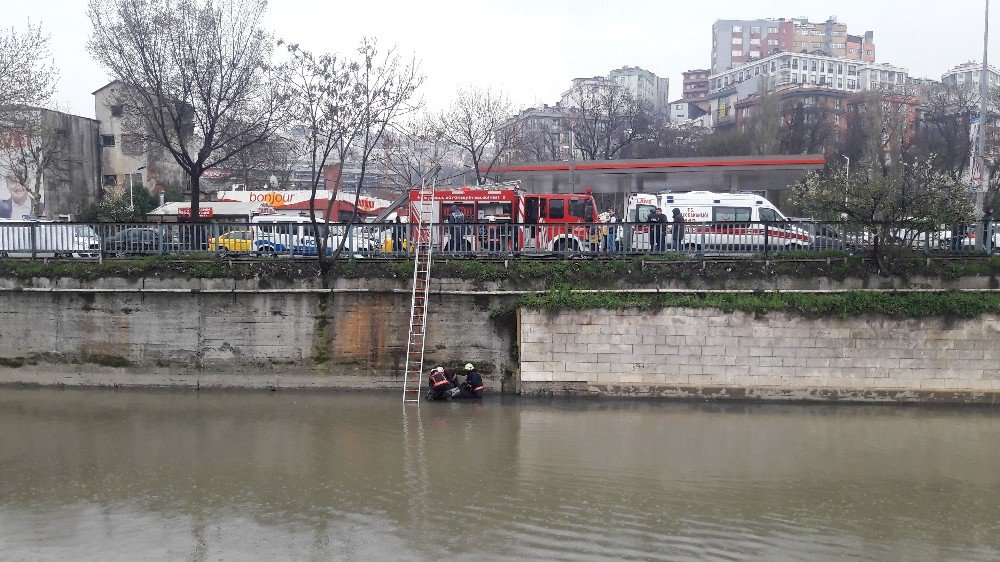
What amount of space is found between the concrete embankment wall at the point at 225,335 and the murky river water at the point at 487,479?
3.08 ft

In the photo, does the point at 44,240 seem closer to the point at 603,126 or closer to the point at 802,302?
the point at 802,302

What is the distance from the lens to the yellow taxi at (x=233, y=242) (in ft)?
70.6

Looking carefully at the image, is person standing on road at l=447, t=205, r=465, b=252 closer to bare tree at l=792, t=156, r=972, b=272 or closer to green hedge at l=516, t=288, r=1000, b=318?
green hedge at l=516, t=288, r=1000, b=318

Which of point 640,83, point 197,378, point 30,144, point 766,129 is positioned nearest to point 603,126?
point 766,129

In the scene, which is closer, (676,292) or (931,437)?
(931,437)

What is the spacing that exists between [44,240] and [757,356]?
18.2 m

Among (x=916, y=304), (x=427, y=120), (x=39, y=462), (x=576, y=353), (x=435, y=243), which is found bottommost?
(x=39, y=462)

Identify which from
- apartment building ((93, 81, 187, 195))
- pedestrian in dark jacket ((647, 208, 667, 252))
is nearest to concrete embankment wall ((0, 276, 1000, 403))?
pedestrian in dark jacket ((647, 208, 667, 252))

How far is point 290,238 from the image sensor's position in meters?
21.3

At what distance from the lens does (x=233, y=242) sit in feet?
71.6

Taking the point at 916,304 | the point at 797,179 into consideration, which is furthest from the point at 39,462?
the point at 797,179

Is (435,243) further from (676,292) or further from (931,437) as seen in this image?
(931,437)

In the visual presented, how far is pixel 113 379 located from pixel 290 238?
5.60 metres

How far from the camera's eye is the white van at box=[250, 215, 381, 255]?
2139 centimetres
